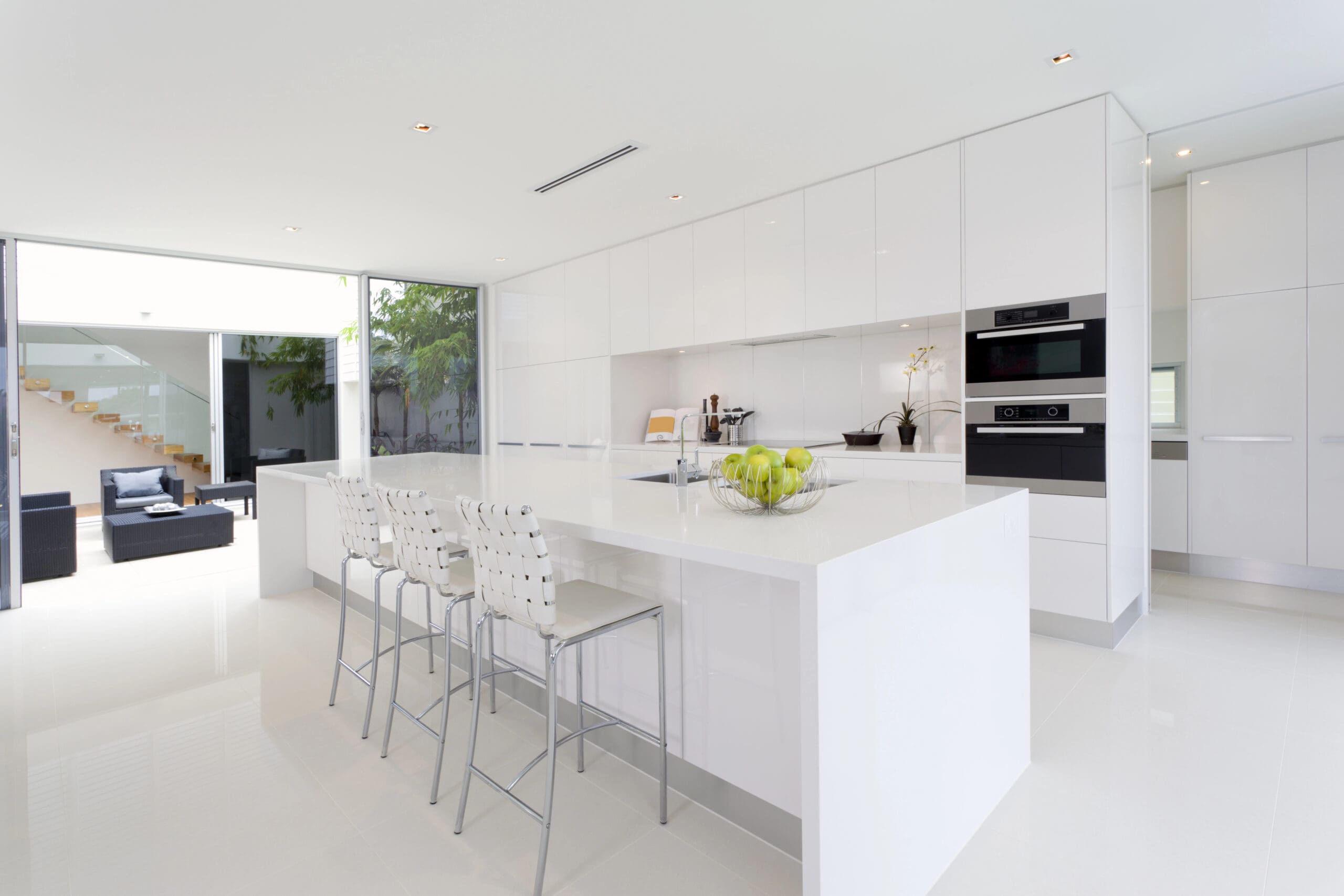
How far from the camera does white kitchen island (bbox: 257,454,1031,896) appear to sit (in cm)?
132

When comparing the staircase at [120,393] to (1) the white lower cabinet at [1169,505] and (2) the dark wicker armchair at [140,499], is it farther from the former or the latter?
(1) the white lower cabinet at [1169,505]

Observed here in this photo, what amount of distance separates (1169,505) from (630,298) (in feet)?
12.8

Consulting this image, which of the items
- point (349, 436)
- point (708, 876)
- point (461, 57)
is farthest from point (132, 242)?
point (708, 876)

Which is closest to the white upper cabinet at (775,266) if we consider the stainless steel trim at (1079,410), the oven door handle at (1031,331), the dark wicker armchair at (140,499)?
the oven door handle at (1031,331)

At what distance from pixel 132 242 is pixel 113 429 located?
13.7 feet

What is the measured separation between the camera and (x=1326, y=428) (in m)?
3.71

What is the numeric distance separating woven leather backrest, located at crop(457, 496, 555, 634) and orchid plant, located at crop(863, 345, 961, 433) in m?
2.97

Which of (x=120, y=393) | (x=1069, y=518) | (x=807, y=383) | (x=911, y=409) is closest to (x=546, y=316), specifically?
(x=807, y=383)

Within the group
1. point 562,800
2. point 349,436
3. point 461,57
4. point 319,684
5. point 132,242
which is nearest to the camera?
point 562,800

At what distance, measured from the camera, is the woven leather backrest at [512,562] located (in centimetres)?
164

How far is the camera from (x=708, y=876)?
1.70m

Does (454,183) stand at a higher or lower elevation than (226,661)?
higher

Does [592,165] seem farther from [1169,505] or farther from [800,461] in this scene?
[1169,505]

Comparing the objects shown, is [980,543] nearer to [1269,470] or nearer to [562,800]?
[562,800]
